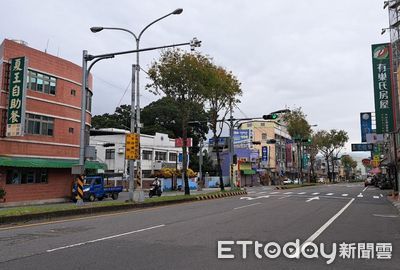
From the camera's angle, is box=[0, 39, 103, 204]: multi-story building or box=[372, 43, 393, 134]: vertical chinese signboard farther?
box=[372, 43, 393, 134]: vertical chinese signboard

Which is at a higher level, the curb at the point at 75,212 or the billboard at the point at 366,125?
the billboard at the point at 366,125

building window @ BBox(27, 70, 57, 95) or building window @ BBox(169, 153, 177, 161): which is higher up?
building window @ BBox(27, 70, 57, 95)

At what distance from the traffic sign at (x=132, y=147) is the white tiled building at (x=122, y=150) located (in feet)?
114

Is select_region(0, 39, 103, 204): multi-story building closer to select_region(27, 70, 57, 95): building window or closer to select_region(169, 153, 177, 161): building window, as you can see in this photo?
select_region(27, 70, 57, 95): building window

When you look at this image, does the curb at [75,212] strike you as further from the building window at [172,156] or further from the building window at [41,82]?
the building window at [172,156]

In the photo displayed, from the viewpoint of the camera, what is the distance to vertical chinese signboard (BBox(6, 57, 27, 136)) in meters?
27.5

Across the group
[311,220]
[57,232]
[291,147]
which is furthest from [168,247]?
[291,147]

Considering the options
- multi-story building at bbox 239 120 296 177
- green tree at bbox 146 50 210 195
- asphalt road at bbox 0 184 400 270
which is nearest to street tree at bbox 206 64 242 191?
green tree at bbox 146 50 210 195

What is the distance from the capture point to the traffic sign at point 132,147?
23.6 meters

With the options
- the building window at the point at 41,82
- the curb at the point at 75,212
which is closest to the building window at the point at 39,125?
the building window at the point at 41,82

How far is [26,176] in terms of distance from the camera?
30547 millimetres

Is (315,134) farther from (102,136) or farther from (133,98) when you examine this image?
(133,98)

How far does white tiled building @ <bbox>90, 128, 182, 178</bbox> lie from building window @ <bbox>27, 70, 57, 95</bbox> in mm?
26101

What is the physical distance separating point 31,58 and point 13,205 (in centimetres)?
1086
